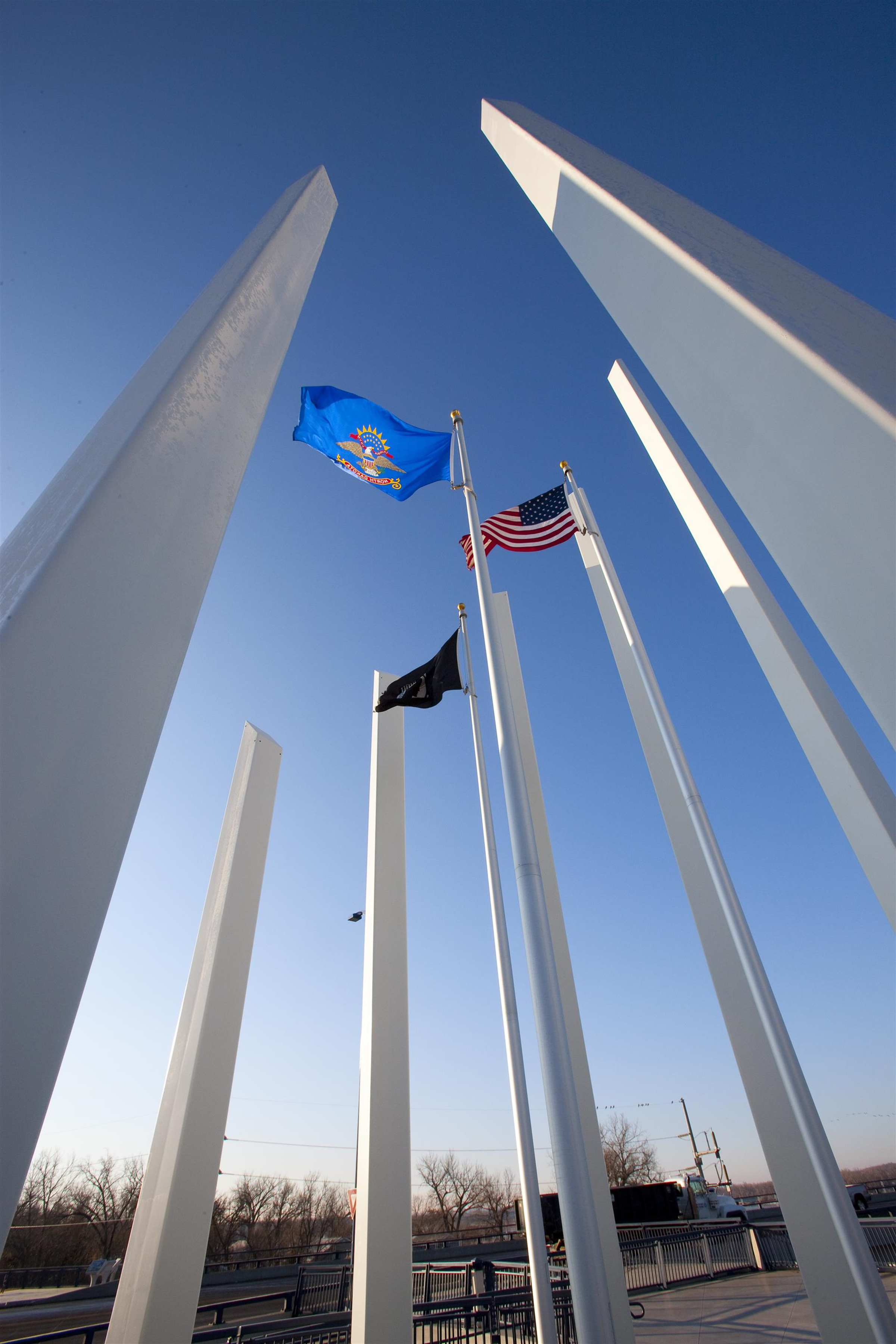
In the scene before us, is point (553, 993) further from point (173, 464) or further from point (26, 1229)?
point (26, 1229)

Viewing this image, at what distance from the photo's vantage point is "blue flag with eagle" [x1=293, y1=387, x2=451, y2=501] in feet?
27.0

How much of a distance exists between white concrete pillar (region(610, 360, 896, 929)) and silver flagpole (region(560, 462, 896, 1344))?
1106 mm

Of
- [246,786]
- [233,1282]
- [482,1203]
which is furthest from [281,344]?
[482,1203]

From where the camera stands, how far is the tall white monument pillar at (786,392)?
1.71 meters

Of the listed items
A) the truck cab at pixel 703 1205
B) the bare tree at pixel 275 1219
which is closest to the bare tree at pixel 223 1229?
the bare tree at pixel 275 1219

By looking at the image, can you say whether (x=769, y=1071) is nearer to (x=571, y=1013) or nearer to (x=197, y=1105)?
(x=571, y=1013)

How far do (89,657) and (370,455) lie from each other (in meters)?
7.29

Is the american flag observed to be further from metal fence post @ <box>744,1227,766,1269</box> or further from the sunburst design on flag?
metal fence post @ <box>744,1227,766,1269</box>

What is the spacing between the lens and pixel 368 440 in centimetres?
833

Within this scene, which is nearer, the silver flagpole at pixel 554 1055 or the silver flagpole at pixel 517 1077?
the silver flagpole at pixel 554 1055

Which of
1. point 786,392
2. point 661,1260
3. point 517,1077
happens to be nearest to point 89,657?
point 786,392

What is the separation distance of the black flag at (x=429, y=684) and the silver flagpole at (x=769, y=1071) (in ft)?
7.04

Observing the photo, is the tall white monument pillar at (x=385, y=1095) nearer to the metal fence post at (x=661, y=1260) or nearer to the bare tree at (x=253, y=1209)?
the metal fence post at (x=661, y=1260)

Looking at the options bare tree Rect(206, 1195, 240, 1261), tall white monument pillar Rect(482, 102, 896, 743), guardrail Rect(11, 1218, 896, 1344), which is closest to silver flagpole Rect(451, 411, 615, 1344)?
tall white monument pillar Rect(482, 102, 896, 743)
